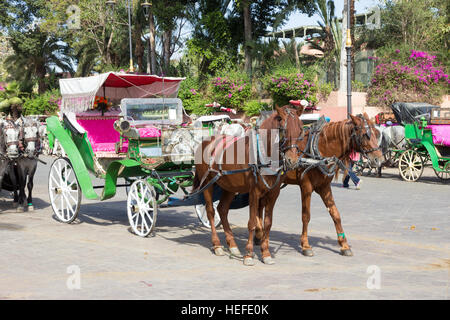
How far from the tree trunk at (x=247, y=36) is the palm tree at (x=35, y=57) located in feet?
68.8

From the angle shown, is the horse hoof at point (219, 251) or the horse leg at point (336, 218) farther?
the horse hoof at point (219, 251)

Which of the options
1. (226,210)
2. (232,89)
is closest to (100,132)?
(226,210)

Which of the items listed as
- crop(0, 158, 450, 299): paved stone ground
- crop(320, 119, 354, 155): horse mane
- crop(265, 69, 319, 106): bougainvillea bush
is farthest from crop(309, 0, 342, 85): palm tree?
crop(320, 119, 354, 155): horse mane

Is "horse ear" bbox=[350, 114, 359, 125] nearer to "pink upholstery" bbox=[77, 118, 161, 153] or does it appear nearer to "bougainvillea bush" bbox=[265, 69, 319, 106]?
"pink upholstery" bbox=[77, 118, 161, 153]

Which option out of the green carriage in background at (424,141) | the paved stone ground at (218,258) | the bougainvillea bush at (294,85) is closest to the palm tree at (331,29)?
the bougainvillea bush at (294,85)

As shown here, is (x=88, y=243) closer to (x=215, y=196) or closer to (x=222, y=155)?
(x=215, y=196)

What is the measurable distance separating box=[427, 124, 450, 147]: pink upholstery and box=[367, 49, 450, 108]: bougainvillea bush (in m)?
9.80

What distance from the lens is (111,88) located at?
1089 cm

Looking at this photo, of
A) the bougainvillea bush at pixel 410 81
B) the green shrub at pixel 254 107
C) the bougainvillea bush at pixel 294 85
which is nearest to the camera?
the bougainvillea bush at pixel 410 81

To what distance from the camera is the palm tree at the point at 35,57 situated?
43.4m

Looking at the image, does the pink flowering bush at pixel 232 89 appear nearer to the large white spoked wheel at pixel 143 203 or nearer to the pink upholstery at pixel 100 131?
the pink upholstery at pixel 100 131

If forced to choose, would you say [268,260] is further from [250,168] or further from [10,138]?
[10,138]

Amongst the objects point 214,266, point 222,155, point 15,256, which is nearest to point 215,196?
point 222,155

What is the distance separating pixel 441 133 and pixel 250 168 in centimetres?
938
